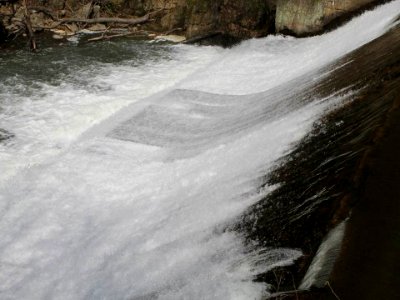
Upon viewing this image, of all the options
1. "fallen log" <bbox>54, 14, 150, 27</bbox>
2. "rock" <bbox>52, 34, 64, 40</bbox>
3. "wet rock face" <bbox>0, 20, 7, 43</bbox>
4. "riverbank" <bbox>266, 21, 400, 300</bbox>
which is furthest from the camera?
"fallen log" <bbox>54, 14, 150, 27</bbox>

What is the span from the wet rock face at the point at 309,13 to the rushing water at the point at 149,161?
1.14 feet

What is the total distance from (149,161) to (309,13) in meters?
5.28

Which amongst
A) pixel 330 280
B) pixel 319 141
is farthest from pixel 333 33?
pixel 330 280

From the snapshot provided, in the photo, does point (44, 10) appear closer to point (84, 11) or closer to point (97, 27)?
point (84, 11)

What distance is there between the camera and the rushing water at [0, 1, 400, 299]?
11.9 feet

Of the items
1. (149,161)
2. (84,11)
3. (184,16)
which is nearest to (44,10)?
(84,11)

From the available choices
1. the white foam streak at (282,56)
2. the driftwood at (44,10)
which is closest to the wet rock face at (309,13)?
the white foam streak at (282,56)

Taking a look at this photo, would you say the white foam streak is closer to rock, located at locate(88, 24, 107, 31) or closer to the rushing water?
the rushing water

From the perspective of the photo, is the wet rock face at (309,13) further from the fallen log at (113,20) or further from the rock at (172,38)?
the fallen log at (113,20)

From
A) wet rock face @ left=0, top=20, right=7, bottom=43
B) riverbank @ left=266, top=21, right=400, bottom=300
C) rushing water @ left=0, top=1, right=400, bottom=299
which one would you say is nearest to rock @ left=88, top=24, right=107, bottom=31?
wet rock face @ left=0, top=20, right=7, bottom=43

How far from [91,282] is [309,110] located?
8.55 feet

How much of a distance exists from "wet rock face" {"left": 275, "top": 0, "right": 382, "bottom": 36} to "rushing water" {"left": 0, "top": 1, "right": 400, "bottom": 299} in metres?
0.35

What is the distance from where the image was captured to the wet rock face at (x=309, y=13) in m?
8.90

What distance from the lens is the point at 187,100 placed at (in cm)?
748
